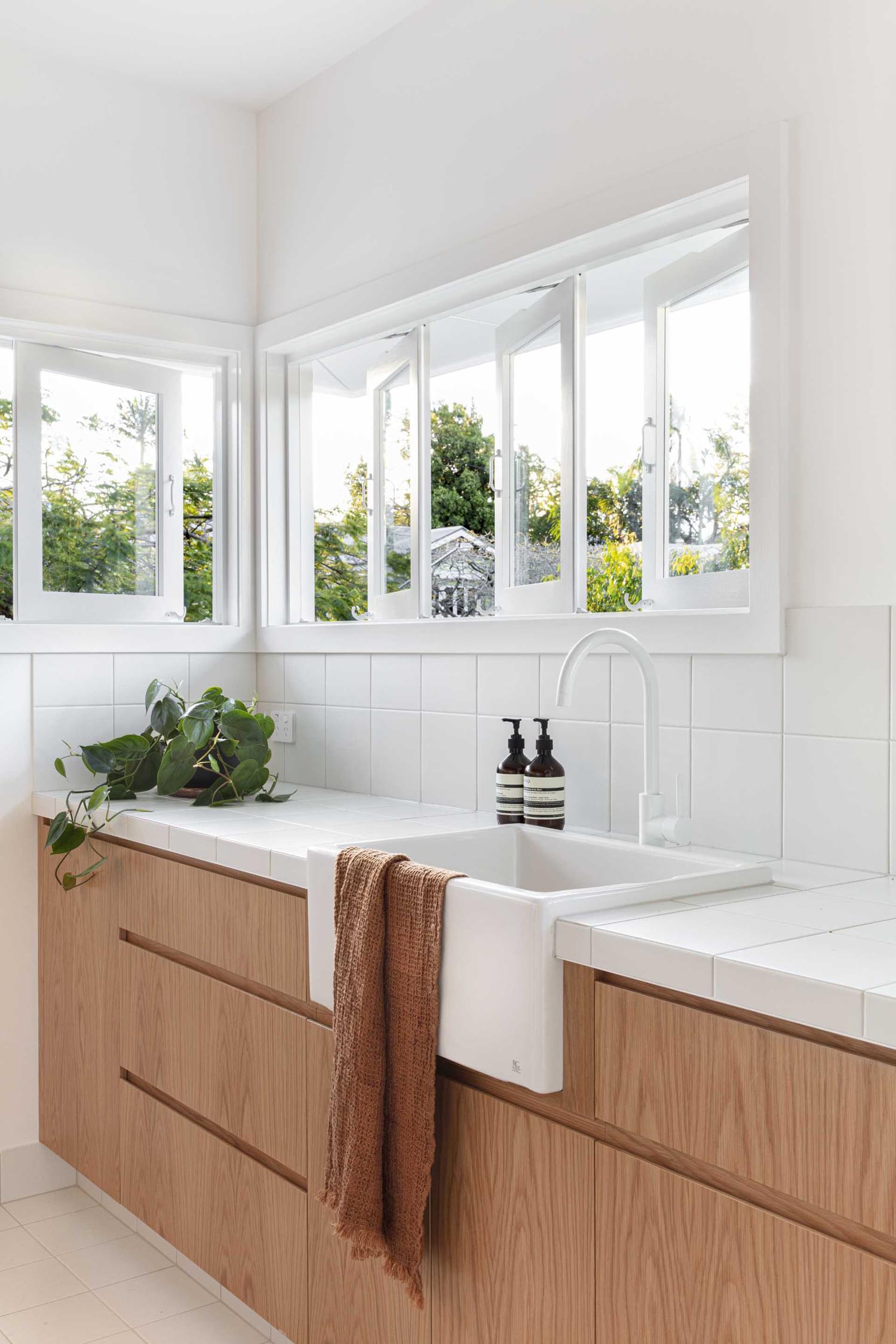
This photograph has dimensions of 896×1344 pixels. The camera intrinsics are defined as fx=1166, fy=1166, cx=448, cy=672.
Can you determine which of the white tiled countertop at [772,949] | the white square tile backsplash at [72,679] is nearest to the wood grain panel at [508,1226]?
the white tiled countertop at [772,949]

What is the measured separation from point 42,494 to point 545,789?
5.03 feet

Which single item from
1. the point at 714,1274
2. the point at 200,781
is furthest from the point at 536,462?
the point at 714,1274

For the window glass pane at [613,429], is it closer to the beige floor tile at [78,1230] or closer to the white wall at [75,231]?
the white wall at [75,231]

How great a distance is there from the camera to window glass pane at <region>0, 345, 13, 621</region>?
2.81 m

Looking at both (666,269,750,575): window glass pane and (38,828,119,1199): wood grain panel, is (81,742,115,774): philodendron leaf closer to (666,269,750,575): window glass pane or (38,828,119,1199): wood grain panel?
(38,828,119,1199): wood grain panel

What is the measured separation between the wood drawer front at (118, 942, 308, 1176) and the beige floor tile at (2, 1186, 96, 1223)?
0.49 meters

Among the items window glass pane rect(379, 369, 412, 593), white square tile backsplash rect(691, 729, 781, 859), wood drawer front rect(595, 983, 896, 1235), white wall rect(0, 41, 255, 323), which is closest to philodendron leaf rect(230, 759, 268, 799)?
window glass pane rect(379, 369, 412, 593)

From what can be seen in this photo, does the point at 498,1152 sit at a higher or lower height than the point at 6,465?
lower

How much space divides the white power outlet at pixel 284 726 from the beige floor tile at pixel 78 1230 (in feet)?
3.88

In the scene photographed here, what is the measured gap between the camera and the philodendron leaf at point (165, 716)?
2.74m

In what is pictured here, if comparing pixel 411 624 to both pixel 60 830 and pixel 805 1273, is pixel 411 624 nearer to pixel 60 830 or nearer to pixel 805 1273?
pixel 60 830

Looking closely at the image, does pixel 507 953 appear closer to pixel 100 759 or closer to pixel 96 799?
pixel 96 799

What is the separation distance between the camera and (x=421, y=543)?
2734 millimetres

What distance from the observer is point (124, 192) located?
2895 mm
